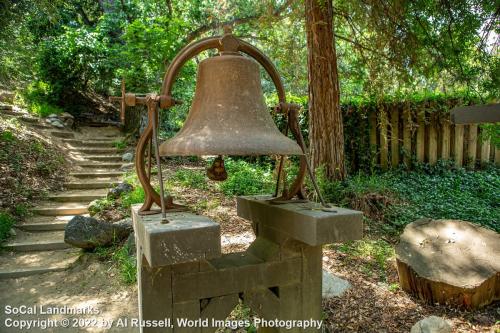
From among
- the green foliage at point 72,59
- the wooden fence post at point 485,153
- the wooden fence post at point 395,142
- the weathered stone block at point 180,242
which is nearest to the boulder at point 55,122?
the green foliage at point 72,59

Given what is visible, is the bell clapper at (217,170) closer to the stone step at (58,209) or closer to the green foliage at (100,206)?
the green foliage at (100,206)

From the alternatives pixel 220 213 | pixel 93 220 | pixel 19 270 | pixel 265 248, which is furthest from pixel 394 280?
pixel 19 270

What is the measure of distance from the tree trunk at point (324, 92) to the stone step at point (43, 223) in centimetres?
413

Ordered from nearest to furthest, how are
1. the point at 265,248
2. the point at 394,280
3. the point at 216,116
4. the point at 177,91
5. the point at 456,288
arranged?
1. the point at 216,116
2. the point at 265,248
3. the point at 456,288
4. the point at 394,280
5. the point at 177,91

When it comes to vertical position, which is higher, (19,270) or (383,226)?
(383,226)

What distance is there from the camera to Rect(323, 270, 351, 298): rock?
123 inches

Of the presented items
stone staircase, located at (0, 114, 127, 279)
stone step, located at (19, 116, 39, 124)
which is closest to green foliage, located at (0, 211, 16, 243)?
stone staircase, located at (0, 114, 127, 279)

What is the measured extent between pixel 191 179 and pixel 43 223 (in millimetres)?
2484

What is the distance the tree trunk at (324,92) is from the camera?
16.4ft

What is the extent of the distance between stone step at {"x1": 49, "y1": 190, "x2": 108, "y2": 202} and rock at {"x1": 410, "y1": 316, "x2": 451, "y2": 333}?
19.1 ft

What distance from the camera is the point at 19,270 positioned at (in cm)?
452

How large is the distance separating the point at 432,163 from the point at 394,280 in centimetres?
522

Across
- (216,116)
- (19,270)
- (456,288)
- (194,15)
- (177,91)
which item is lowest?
(19,270)

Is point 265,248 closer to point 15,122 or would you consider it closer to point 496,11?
point 496,11
